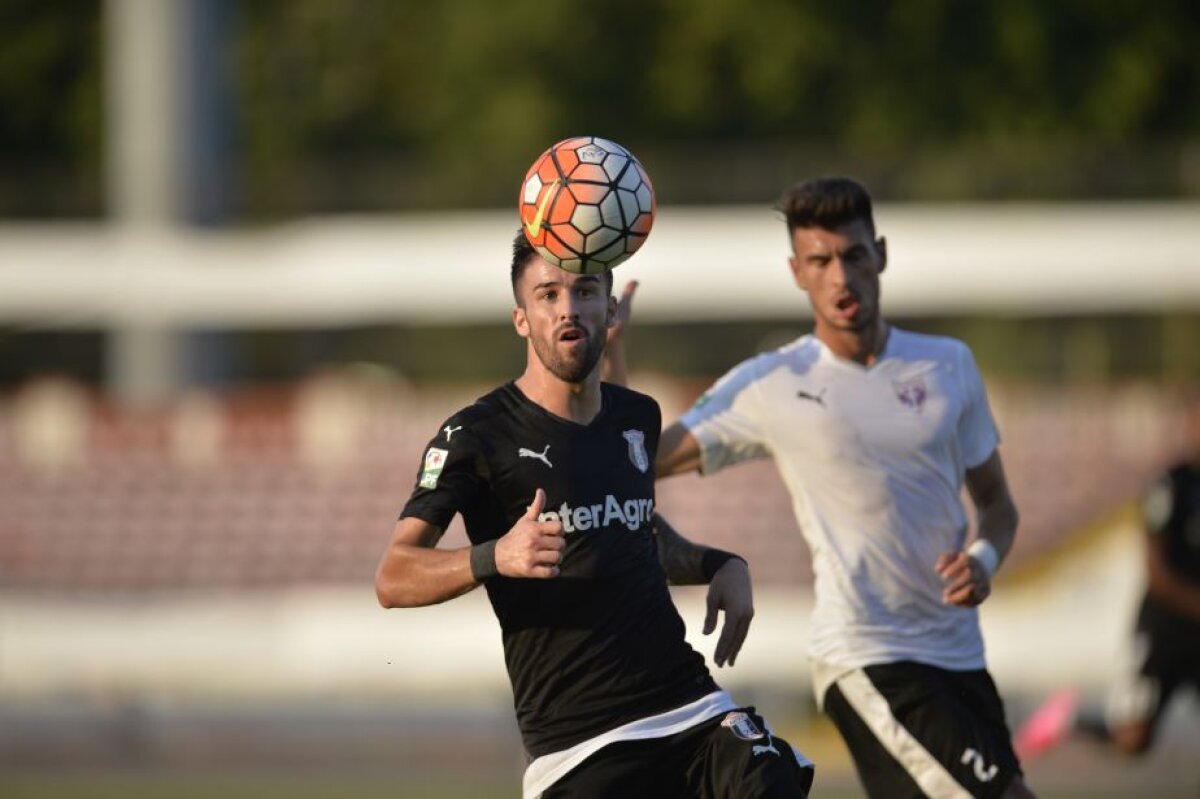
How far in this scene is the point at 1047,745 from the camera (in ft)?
29.9

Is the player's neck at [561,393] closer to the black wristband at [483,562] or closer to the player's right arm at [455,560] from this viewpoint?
the player's right arm at [455,560]

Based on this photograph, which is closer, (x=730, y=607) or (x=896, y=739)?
(x=730, y=607)

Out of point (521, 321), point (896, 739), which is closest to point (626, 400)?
point (521, 321)

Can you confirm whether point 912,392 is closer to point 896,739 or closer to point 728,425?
point 728,425

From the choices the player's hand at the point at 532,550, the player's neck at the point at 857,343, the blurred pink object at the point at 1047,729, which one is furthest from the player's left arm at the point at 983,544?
the blurred pink object at the point at 1047,729

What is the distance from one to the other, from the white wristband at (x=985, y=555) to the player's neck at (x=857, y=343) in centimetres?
73

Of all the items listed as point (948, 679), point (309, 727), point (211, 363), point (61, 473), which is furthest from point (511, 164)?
point (948, 679)

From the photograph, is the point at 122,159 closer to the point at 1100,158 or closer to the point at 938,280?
the point at 938,280

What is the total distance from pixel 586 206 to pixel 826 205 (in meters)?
1.40

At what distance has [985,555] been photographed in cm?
655

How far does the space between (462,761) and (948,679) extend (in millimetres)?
9100

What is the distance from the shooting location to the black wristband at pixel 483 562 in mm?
5047

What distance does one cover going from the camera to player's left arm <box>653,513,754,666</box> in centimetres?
570

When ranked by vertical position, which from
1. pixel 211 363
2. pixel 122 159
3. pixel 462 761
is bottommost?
pixel 462 761
